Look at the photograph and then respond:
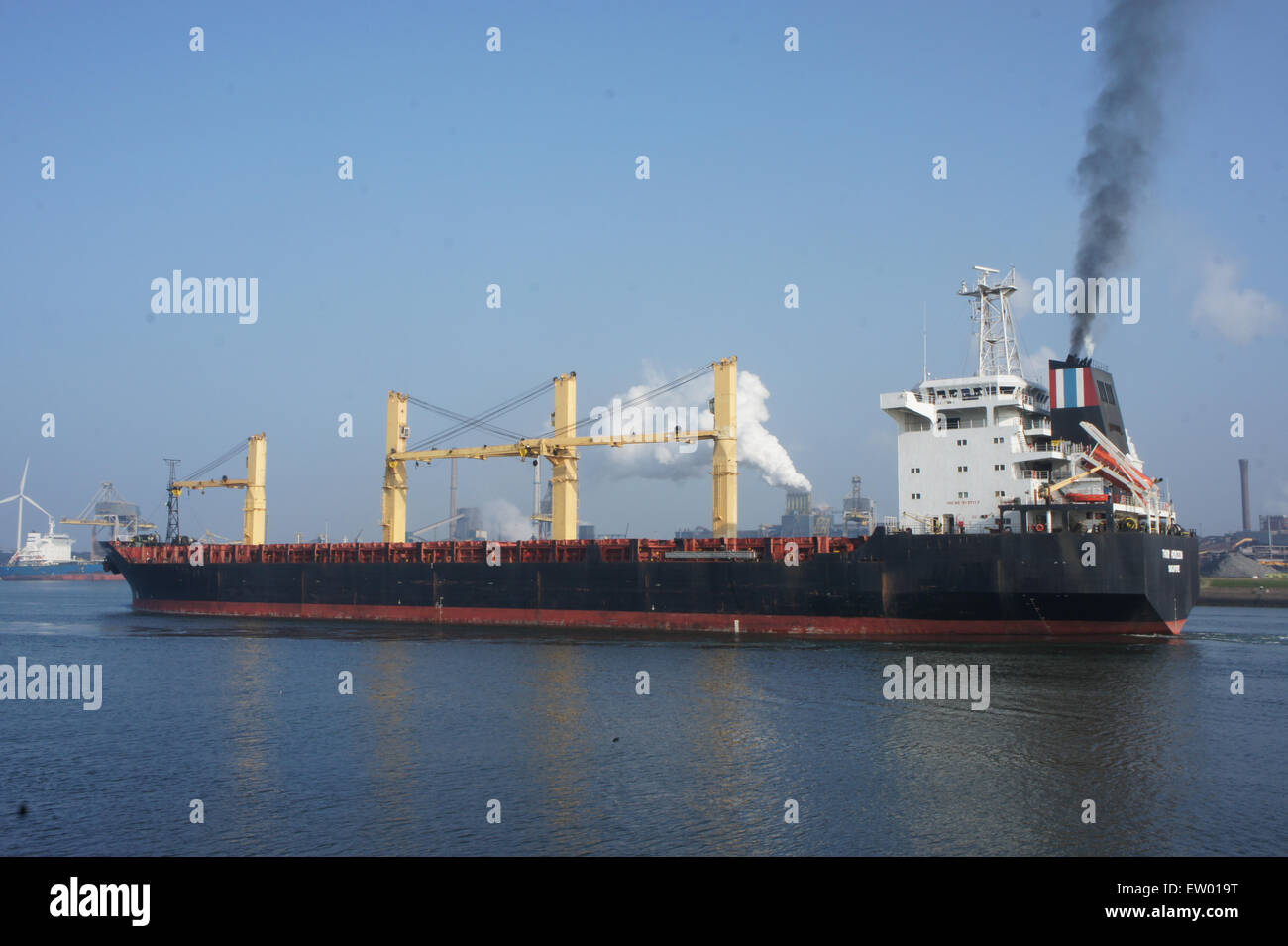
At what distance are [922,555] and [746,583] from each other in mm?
7104

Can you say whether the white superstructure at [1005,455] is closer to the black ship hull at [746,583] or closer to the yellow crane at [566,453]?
the black ship hull at [746,583]

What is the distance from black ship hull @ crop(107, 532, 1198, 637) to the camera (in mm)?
29469

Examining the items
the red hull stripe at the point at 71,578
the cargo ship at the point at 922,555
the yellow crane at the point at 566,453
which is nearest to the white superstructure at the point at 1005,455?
the cargo ship at the point at 922,555

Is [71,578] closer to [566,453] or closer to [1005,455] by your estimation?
[566,453]

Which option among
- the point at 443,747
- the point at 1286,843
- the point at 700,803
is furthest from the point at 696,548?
the point at 1286,843

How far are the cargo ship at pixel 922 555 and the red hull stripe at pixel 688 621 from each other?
2.4 inches

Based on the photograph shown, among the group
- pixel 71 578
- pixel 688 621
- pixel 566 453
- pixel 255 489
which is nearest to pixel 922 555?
pixel 688 621

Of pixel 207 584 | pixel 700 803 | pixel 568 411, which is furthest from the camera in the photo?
pixel 207 584

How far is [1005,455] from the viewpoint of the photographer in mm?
33031

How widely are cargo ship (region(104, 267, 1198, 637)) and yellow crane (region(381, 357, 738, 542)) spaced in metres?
0.10

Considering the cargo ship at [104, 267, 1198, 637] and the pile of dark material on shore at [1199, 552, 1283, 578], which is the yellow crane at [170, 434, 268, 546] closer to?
the cargo ship at [104, 267, 1198, 637]
